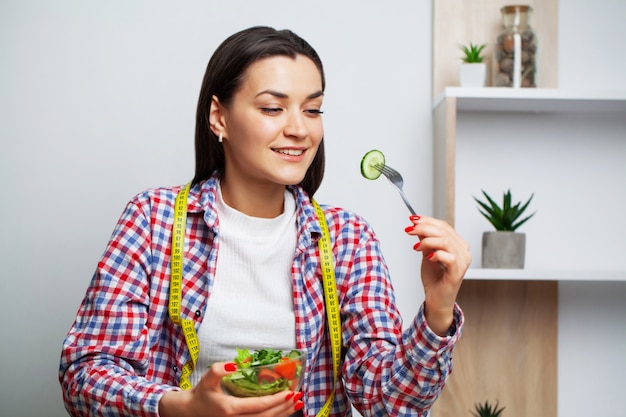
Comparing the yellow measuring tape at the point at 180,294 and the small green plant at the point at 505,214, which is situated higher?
the small green plant at the point at 505,214

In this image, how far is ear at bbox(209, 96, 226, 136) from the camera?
170 cm

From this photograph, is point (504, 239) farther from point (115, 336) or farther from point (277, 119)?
point (115, 336)

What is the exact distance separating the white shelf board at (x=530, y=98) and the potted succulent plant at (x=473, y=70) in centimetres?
6

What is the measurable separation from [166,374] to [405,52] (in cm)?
134

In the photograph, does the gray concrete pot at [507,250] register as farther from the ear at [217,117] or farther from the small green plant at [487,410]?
the ear at [217,117]

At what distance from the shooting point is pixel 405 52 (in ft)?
8.25

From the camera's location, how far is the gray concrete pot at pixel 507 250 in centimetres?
A: 234

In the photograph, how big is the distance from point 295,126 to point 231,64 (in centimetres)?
20

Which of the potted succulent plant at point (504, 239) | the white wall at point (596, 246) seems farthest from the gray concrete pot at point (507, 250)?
the white wall at point (596, 246)

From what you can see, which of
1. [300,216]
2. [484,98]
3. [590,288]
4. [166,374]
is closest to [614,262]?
[590,288]

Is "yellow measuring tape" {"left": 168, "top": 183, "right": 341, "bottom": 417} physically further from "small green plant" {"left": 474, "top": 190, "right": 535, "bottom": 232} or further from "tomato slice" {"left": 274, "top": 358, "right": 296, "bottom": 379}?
"small green plant" {"left": 474, "top": 190, "right": 535, "bottom": 232}

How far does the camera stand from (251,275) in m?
1.68

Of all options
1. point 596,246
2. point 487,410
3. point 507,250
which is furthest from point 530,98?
point 487,410

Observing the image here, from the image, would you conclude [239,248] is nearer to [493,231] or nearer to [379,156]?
[379,156]
